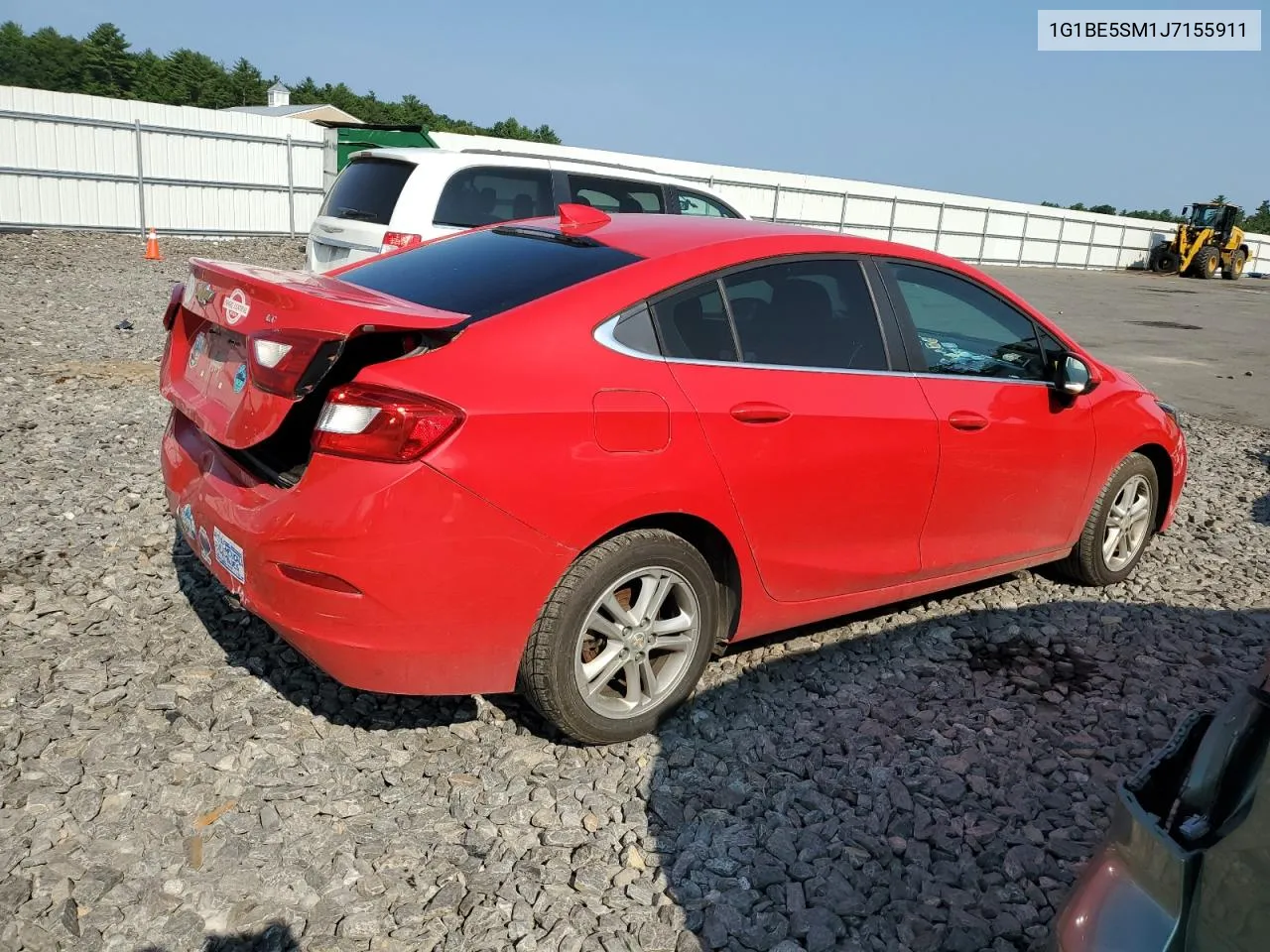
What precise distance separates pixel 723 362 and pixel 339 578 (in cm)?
137

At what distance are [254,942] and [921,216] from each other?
1315 inches

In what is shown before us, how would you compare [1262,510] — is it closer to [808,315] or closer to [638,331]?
[808,315]

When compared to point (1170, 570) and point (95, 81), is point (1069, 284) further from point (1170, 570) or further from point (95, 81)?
point (95, 81)

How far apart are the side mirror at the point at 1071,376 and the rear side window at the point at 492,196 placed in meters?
4.79

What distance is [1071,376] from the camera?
419 centimetres

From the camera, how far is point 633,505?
2922 mm

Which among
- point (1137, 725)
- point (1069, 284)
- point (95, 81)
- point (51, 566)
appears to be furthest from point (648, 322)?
point (95, 81)

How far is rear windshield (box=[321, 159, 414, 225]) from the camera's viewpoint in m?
8.00

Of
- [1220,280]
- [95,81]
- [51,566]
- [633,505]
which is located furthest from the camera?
[95,81]

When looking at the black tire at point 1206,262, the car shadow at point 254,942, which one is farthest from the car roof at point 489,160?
the black tire at point 1206,262

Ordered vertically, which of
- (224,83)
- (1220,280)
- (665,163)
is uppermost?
(224,83)

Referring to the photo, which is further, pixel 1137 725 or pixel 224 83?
pixel 224 83

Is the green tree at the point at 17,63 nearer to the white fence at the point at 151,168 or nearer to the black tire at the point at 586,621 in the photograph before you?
the white fence at the point at 151,168

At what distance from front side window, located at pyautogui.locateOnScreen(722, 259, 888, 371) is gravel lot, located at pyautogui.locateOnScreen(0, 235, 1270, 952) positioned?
48.1 inches
